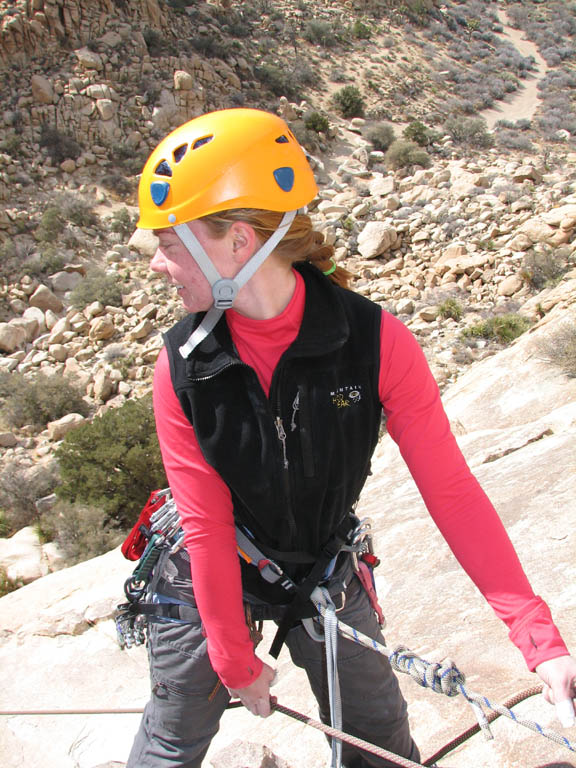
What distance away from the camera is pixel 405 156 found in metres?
16.8

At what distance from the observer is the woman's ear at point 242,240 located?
1.43 metres

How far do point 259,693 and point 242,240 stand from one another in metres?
1.20

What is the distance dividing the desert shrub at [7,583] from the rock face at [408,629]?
3.85 ft

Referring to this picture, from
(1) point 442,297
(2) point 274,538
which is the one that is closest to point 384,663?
(2) point 274,538

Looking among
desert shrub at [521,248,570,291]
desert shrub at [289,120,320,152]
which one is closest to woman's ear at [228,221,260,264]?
desert shrub at [521,248,570,291]

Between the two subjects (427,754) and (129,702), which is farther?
(129,702)

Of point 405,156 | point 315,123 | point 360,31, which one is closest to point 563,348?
→ point 405,156

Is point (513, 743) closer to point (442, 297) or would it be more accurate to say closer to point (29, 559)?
point (29, 559)

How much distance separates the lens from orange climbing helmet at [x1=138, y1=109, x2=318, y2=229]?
55.7 inches

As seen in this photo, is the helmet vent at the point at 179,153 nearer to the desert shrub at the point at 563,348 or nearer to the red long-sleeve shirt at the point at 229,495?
the red long-sleeve shirt at the point at 229,495

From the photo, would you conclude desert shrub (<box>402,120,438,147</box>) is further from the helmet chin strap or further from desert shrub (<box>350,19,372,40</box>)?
the helmet chin strap

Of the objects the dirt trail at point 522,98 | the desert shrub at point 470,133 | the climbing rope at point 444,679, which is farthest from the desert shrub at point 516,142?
the climbing rope at point 444,679

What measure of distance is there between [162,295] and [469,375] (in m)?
8.04

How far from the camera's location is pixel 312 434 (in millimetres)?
1468
